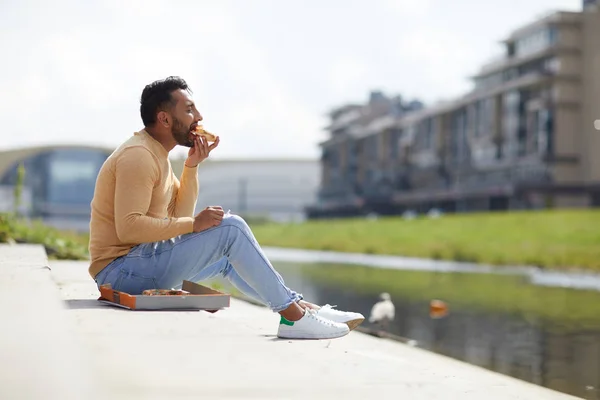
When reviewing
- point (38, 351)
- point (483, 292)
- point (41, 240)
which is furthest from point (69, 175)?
point (38, 351)

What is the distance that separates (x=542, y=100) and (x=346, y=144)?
45831 millimetres

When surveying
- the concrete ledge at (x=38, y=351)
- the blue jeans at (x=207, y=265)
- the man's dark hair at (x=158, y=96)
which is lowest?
the concrete ledge at (x=38, y=351)

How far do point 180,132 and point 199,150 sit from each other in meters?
0.12

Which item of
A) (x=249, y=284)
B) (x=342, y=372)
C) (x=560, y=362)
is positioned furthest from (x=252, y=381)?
(x=560, y=362)

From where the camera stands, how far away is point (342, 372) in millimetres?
3578

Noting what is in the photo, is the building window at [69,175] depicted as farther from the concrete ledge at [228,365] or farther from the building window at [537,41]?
the concrete ledge at [228,365]

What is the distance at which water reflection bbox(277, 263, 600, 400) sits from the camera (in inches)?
301

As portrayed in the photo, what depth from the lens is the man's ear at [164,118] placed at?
4590mm

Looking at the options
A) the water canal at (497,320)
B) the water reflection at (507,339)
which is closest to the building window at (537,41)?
the water canal at (497,320)

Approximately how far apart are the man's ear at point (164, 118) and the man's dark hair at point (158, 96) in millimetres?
27

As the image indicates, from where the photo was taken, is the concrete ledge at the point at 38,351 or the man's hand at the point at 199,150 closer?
the concrete ledge at the point at 38,351

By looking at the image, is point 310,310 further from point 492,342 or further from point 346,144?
point 346,144

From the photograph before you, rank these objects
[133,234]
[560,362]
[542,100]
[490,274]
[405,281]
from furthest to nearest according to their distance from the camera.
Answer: [542,100]
[490,274]
[405,281]
[560,362]
[133,234]

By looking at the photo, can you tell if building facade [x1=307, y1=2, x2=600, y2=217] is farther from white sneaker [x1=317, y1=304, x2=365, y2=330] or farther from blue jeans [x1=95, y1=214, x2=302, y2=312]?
blue jeans [x1=95, y1=214, x2=302, y2=312]
